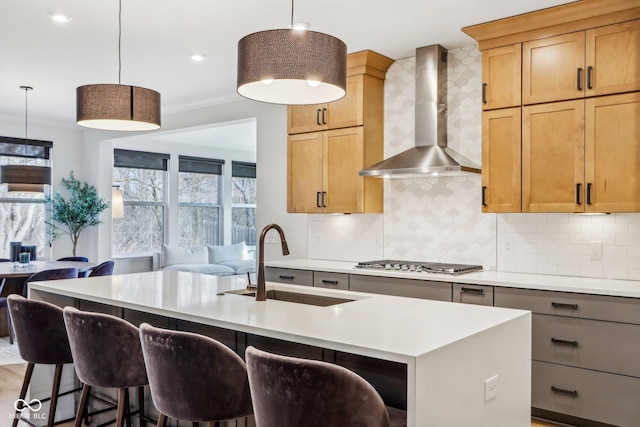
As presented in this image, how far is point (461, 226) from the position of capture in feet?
14.6

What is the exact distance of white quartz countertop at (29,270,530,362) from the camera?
5.78 feet

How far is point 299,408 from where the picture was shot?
161cm

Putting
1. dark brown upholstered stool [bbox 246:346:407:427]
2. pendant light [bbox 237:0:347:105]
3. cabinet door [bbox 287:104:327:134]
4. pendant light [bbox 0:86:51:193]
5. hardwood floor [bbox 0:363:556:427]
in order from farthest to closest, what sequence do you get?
pendant light [bbox 0:86:51:193] < cabinet door [bbox 287:104:327:134] < hardwood floor [bbox 0:363:556:427] < pendant light [bbox 237:0:347:105] < dark brown upholstered stool [bbox 246:346:407:427]

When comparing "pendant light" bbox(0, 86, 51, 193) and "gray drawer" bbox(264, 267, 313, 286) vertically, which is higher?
"pendant light" bbox(0, 86, 51, 193)

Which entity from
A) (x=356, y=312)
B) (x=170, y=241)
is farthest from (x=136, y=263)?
(x=356, y=312)

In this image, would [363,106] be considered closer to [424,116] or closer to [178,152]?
[424,116]

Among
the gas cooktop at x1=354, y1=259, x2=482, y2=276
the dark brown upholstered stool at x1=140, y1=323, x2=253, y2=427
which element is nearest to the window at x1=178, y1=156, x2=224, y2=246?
the gas cooktop at x1=354, y1=259, x2=482, y2=276

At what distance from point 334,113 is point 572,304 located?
2.54 meters

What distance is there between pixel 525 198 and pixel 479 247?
2.27ft

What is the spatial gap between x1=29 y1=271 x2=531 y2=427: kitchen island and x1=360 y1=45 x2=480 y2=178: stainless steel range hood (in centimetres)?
176

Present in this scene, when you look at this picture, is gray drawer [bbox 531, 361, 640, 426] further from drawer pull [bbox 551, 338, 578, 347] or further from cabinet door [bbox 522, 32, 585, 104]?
cabinet door [bbox 522, 32, 585, 104]

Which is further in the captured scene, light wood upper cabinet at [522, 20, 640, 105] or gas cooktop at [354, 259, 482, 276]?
gas cooktop at [354, 259, 482, 276]

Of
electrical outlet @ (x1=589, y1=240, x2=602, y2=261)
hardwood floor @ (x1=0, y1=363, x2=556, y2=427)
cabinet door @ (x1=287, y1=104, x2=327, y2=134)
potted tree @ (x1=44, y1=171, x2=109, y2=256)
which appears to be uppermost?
cabinet door @ (x1=287, y1=104, x2=327, y2=134)

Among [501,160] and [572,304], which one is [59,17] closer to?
[501,160]
